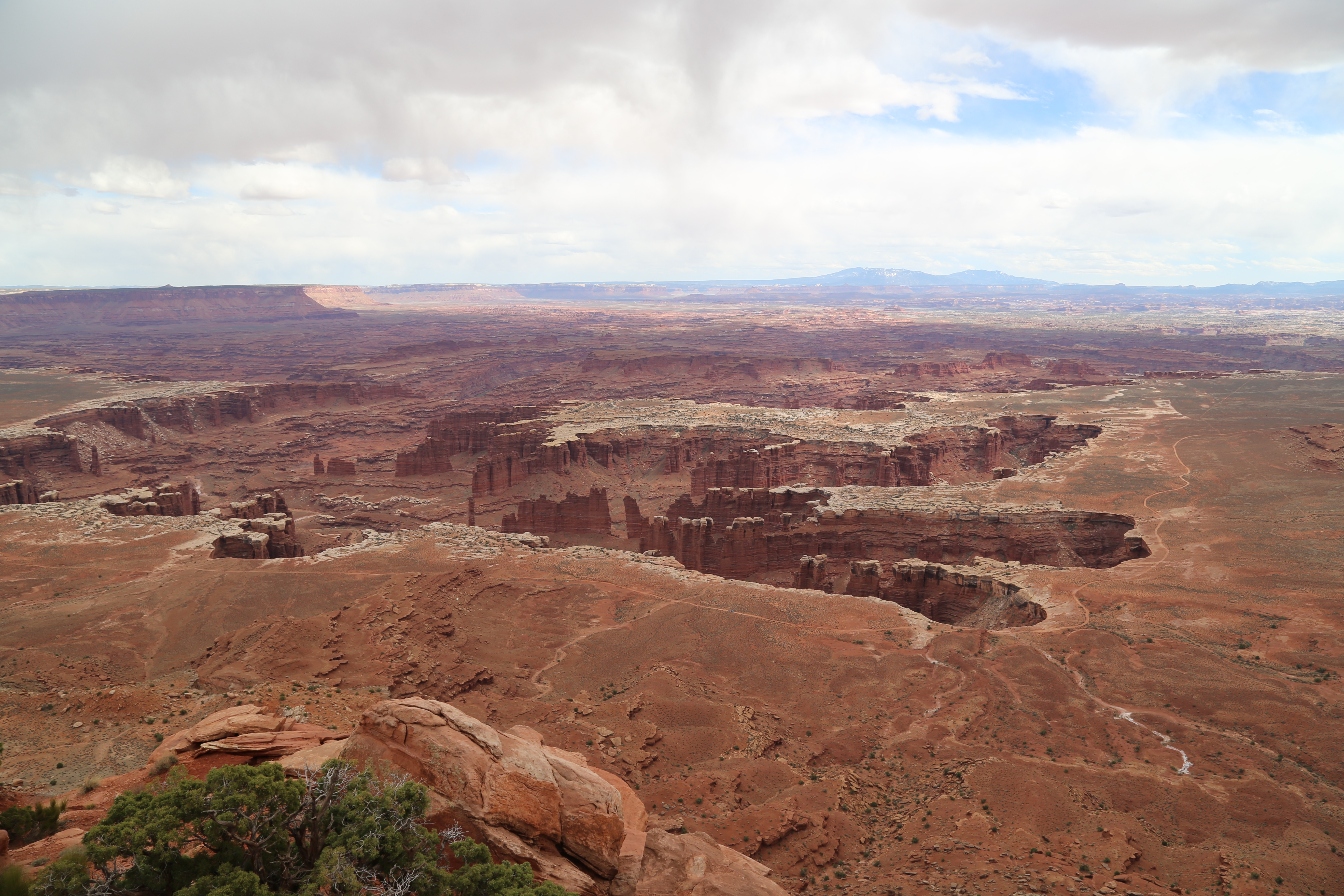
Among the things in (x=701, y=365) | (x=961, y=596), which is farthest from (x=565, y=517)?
(x=701, y=365)

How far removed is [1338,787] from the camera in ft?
58.3

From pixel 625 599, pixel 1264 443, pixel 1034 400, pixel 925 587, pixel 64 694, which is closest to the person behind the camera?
pixel 64 694

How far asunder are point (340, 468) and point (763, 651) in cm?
6468

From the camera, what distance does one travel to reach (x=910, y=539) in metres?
40.7

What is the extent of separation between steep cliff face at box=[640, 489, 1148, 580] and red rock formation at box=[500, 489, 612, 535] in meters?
11.1

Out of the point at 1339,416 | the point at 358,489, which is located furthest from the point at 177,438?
the point at 1339,416

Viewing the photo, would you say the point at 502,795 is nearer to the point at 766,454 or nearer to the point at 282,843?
the point at 282,843

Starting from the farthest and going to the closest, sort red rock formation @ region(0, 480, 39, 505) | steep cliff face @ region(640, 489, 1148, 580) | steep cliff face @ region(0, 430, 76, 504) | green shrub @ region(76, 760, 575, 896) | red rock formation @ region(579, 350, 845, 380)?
red rock formation @ region(579, 350, 845, 380) → steep cliff face @ region(0, 430, 76, 504) → red rock formation @ region(0, 480, 39, 505) → steep cliff face @ region(640, 489, 1148, 580) → green shrub @ region(76, 760, 575, 896)

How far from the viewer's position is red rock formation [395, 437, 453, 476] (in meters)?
76.4

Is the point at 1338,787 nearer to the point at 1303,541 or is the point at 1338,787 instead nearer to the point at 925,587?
the point at 925,587

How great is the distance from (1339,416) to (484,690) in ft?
259

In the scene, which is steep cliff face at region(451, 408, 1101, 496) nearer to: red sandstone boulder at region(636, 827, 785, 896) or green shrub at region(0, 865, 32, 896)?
red sandstone boulder at region(636, 827, 785, 896)

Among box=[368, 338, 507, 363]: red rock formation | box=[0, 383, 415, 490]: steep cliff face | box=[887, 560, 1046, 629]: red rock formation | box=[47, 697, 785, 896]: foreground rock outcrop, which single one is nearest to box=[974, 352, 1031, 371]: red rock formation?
box=[368, 338, 507, 363]: red rock formation

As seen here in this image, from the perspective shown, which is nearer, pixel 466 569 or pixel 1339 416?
pixel 466 569
